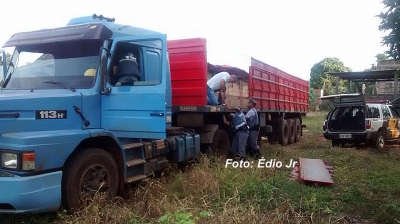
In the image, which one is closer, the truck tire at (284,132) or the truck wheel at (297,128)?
the truck tire at (284,132)

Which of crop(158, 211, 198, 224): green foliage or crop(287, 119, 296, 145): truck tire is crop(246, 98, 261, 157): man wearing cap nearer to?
crop(287, 119, 296, 145): truck tire

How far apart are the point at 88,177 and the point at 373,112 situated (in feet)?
30.1

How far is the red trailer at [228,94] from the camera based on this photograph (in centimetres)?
685

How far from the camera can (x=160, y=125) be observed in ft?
15.8

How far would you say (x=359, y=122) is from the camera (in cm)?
1105

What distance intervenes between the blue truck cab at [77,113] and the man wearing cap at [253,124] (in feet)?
11.0

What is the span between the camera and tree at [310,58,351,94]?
117ft

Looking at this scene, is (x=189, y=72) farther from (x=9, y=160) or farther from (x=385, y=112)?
(x=385, y=112)

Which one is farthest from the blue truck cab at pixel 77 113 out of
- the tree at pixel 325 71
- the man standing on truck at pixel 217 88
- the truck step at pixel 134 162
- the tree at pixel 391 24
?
the tree at pixel 325 71

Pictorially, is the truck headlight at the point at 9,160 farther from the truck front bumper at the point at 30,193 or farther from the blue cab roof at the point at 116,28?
the blue cab roof at the point at 116,28

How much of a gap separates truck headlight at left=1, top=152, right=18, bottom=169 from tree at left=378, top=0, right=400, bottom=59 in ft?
21.2

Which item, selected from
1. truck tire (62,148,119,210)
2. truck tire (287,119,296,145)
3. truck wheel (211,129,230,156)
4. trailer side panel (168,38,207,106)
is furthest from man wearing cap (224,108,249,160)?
truck tire (287,119,296,145)

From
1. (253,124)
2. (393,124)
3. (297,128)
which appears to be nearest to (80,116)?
(253,124)

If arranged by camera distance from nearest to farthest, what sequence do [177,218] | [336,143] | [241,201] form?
[177,218], [241,201], [336,143]
